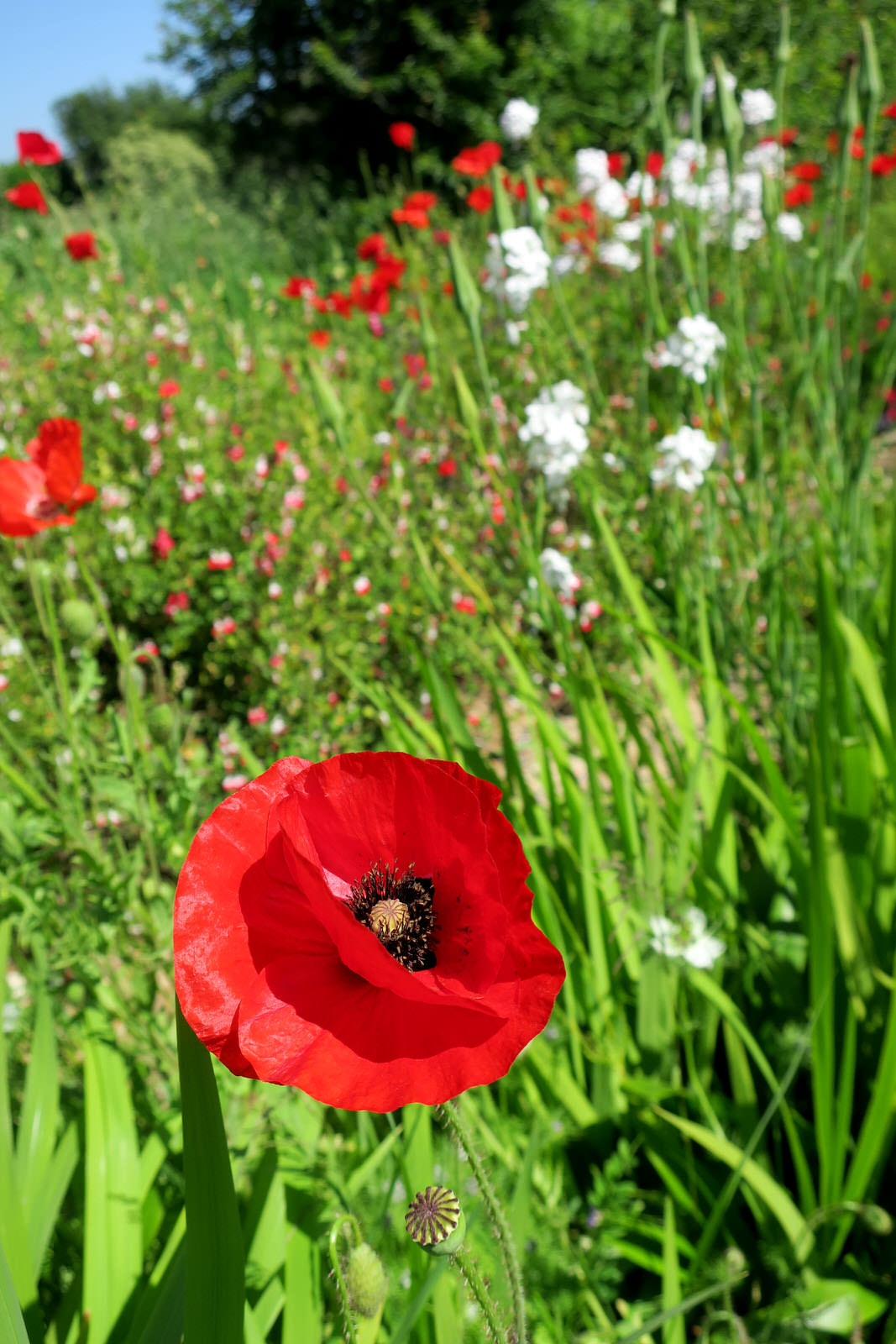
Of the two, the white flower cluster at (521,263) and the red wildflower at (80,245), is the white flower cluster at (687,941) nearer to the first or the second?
the white flower cluster at (521,263)

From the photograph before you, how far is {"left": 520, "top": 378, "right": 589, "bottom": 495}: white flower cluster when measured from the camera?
58.1 inches

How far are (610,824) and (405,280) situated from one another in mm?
3981

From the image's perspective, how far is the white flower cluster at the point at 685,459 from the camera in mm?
1492

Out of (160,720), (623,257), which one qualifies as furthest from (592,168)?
(160,720)

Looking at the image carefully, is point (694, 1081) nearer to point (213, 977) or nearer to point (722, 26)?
point (213, 977)

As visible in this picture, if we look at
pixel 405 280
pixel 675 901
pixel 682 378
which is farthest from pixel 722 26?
pixel 675 901

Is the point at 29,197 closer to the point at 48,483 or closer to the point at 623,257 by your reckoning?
the point at 623,257

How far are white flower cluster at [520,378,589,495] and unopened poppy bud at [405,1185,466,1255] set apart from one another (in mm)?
1198

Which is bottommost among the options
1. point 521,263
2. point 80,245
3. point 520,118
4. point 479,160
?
point 521,263

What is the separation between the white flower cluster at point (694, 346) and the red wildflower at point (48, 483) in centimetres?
97

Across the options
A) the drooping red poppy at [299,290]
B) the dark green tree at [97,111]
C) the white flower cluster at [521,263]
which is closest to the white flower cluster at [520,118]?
the drooping red poppy at [299,290]

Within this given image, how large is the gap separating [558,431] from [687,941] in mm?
831

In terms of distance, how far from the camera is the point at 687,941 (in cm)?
120

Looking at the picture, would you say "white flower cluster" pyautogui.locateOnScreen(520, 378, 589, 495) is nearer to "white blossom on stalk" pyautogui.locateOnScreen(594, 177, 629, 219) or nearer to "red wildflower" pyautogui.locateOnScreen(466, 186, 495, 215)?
"white blossom on stalk" pyautogui.locateOnScreen(594, 177, 629, 219)
